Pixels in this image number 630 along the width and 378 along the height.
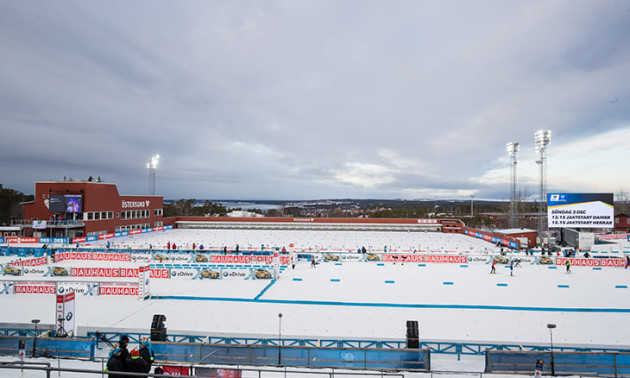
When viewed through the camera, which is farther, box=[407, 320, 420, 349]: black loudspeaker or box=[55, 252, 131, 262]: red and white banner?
box=[55, 252, 131, 262]: red and white banner

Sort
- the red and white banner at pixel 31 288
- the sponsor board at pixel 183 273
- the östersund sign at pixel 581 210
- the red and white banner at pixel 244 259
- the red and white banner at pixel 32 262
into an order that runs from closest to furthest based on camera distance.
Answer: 1. the red and white banner at pixel 31 288
2. the sponsor board at pixel 183 273
3. the red and white banner at pixel 32 262
4. the red and white banner at pixel 244 259
5. the östersund sign at pixel 581 210

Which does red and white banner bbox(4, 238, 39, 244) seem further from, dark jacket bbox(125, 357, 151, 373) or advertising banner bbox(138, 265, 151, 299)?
dark jacket bbox(125, 357, 151, 373)

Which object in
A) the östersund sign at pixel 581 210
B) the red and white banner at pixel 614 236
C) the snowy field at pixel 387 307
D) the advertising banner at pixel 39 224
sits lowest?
the snowy field at pixel 387 307

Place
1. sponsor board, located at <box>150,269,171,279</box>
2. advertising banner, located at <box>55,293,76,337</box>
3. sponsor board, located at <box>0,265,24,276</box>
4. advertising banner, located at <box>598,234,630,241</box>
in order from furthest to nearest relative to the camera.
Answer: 1. advertising banner, located at <box>598,234,630,241</box>
2. sponsor board, located at <box>150,269,171,279</box>
3. sponsor board, located at <box>0,265,24,276</box>
4. advertising banner, located at <box>55,293,76,337</box>

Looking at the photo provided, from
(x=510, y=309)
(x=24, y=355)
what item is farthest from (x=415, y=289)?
(x=24, y=355)

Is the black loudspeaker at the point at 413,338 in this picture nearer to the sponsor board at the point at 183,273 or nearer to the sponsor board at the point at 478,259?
the sponsor board at the point at 183,273

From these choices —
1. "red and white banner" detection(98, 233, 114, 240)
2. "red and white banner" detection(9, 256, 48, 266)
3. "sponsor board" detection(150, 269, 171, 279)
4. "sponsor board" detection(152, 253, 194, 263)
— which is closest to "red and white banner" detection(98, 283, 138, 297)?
"sponsor board" detection(150, 269, 171, 279)

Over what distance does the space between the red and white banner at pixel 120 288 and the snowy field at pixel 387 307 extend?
55cm

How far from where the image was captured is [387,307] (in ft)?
58.1

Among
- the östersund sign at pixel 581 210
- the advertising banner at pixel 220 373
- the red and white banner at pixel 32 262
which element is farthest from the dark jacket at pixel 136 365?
the östersund sign at pixel 581 210

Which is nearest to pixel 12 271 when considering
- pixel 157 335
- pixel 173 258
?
pixel 173 258

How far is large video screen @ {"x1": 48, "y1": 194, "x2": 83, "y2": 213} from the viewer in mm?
43781

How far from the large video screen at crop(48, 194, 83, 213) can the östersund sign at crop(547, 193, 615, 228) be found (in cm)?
5945

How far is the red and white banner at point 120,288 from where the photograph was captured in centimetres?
1945
